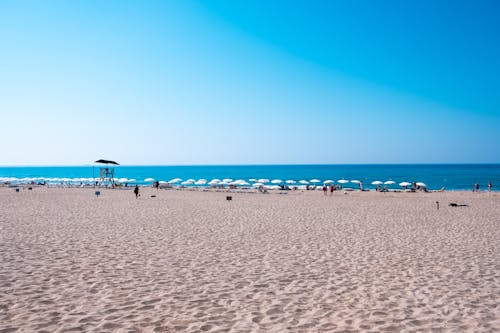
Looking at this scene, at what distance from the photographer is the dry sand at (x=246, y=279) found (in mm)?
5344

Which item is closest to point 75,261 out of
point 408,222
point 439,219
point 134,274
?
point 134,274

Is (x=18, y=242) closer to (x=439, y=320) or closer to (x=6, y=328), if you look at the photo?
(x=6, y=328)

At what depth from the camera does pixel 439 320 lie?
545 cm

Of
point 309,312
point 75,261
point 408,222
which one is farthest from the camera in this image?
point 408,222

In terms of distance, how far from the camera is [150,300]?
6148 millimetres

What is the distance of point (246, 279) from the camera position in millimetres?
7480

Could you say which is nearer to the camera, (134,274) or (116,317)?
(116,317)

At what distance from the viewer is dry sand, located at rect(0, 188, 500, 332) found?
5344 mm

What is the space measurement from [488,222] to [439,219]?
2.11m

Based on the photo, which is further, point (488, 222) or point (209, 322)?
point (488, 222)

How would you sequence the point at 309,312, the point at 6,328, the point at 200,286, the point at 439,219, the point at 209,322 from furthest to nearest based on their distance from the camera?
the point at 439,219 < the point at 200,286 < the point at 309,312 < the point at 209,322 < the point at 6,328

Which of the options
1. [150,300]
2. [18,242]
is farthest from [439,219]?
[18,242]

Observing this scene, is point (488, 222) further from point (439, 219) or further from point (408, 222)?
point (408, 222)

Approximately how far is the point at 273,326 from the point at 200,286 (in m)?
2.28
